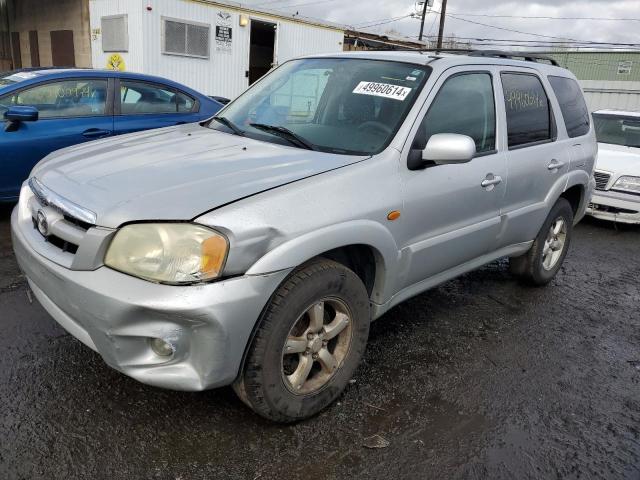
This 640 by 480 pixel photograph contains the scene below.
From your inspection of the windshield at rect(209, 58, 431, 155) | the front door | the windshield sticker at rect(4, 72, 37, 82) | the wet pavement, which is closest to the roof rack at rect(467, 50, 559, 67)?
the front door

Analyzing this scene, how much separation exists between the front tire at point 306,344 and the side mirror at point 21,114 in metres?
3.76

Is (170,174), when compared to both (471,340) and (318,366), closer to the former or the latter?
(318,366)

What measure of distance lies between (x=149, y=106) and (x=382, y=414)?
4.57 meters

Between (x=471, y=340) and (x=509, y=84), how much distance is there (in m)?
1.78

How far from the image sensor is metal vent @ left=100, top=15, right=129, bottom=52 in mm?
12906

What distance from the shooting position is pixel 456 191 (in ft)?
10.3

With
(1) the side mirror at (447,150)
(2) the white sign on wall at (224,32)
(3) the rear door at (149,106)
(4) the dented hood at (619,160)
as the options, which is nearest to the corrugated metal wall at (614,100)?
(2) the white sign on wall at (224,32)

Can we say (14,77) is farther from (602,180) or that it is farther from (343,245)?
(602,180)

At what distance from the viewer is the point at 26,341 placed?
3129 mm

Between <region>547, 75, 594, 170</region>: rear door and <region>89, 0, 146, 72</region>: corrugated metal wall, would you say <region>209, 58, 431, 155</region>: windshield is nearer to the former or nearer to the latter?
<region>547, 75, 594, 170</region>: rear door

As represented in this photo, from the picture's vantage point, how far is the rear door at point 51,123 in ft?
16.4

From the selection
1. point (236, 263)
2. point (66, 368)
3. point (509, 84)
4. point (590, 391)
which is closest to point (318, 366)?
point (236, 263)

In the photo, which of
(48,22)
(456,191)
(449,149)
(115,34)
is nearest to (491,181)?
(456,191)

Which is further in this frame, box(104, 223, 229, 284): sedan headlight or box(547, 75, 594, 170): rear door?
box(547, 75, 594, 170): rear door
